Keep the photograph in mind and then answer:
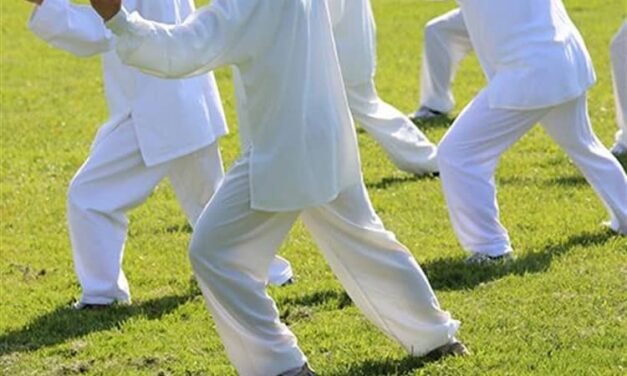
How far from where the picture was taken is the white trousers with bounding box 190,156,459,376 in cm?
715

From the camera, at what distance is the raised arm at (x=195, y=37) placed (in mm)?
6781

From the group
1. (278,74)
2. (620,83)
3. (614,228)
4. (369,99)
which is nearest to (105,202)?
(278,74)

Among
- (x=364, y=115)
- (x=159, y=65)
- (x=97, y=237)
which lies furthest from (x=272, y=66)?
(x=364, y=115)

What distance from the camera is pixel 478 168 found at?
31.4ft

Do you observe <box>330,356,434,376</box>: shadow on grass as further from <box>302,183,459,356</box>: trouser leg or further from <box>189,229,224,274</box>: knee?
<box>189,229,224,274</box>: knee

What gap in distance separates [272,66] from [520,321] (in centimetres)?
200

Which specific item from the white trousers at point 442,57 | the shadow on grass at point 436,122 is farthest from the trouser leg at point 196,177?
the white trousers at point 442,57

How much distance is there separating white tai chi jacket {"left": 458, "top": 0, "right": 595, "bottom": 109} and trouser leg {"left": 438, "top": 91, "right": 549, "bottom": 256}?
0.11 m

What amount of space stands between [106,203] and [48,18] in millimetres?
1236

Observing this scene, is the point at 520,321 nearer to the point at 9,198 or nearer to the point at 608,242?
the point at 608,242

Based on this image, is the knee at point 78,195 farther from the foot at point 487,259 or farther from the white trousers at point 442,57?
the white trousers at point 442,57

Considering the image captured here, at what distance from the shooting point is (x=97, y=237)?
9.11m

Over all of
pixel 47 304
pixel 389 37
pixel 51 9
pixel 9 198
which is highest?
pixel 51 9

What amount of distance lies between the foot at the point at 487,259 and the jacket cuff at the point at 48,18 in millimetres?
2597
